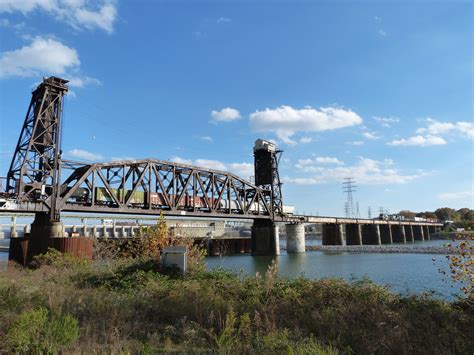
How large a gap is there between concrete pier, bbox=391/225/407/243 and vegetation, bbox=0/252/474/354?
152792 millimetres

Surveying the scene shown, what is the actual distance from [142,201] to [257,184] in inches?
1566

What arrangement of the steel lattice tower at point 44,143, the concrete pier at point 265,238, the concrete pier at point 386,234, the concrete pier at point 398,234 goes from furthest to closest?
the concrete pier at point 398,234 → the concrete pier at point 386,234 → the concrete pier at point 265,238 → the steel lattice tower at point 44,143

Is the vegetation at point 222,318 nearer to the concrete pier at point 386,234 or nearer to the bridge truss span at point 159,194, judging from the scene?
the bridge truss span at point 159,194

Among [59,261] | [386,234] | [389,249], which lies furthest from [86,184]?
[386,234]

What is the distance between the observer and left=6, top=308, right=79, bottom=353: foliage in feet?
19.9

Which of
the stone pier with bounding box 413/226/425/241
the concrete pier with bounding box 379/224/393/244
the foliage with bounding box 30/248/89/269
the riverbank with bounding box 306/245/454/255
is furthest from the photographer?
the stone pier with bounding box 413/226/425/241

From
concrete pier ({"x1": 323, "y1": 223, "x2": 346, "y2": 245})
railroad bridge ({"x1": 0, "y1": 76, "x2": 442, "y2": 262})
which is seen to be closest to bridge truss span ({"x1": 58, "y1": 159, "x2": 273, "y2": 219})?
railroad bridge ({"x1": 0, "y1": 76, "x2": 442, "y2": 262})

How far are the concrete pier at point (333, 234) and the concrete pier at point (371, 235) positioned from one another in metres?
19.9

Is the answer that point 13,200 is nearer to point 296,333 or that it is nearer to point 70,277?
point 70,277

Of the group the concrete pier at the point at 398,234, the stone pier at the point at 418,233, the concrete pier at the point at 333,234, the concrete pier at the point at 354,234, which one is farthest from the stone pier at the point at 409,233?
the concrete pier at the point at 333,234

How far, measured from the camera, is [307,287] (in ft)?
38.8

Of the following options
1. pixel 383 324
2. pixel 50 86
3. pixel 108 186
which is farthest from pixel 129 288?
pixel 108 186

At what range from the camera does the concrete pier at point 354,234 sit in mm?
125812

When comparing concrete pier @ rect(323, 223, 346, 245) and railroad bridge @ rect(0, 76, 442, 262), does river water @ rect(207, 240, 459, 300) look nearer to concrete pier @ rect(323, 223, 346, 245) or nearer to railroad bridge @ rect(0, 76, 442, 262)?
railroad bridge @ rect(0, 76, 442, 262)
